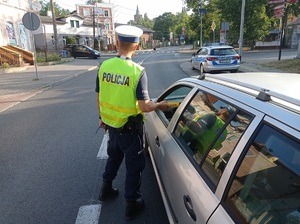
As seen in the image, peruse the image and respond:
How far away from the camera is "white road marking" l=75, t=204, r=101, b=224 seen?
8.96ft

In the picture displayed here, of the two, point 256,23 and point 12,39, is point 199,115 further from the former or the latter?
point 256,23

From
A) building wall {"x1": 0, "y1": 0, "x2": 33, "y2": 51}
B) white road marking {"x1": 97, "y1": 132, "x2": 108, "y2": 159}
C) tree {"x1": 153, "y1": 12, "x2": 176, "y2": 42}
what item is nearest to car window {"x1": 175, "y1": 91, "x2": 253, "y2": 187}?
white road marking {"x1": 97, "y1": 132, "x2": 108, "y2": 159}

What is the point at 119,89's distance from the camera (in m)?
2.45

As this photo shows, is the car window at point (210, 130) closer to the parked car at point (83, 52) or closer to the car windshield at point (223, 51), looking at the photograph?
the car windshield at point (223, 51)

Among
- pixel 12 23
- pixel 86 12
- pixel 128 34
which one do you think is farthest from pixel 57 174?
pixel 86 12

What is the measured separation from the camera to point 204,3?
44.0 metres

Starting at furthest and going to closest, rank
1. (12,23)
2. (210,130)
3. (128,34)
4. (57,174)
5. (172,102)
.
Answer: (12,23) < (57,174) < (172,102) < (128,34) < (210,130)

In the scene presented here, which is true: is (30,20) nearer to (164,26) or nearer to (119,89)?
(119,89)

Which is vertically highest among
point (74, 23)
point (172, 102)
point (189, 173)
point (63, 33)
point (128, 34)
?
point (74, 23)

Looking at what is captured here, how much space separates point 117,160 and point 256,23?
36.4 metres

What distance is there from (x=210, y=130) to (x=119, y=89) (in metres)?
0.93

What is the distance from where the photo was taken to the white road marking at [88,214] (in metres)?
2.73

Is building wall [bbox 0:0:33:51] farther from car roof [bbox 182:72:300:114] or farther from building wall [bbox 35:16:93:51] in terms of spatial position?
car roof [bbox 182:72:300:114]

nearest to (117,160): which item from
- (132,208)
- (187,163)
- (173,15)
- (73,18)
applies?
(132,208)
